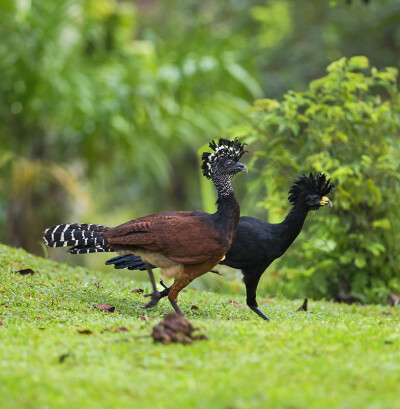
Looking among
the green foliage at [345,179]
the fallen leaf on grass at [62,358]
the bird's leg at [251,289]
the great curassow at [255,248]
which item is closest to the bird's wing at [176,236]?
the great curassow at [255,248]

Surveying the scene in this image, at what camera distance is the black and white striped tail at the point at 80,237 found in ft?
21.1

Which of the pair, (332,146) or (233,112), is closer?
(332,146)

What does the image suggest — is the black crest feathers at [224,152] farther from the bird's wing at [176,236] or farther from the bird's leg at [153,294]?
the bird's leg at [153,294]

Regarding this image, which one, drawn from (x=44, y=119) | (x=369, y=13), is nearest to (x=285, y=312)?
(x=44, y=119)

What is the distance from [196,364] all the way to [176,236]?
1.83m

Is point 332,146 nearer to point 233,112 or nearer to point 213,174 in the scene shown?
point 213,174

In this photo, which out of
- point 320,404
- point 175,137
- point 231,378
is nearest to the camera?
point 320,404

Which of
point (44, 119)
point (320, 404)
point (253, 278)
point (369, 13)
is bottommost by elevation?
point (320, 404)

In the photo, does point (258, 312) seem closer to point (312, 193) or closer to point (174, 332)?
point (312, 193)

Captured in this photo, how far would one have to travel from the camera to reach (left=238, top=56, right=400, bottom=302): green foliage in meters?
8.57

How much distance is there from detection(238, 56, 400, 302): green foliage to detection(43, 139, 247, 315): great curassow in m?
2.42

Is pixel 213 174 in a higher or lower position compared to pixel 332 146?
lower

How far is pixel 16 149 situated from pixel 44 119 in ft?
2.39

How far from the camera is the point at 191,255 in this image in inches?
232
